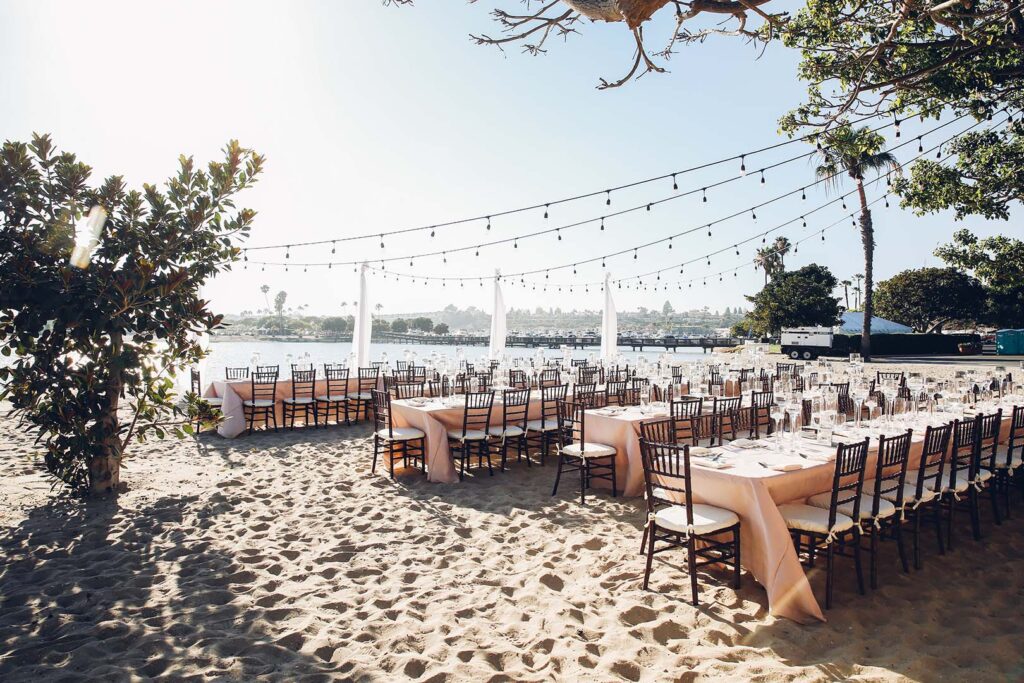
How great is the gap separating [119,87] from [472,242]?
893cm

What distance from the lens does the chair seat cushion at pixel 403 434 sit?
6.07 metres

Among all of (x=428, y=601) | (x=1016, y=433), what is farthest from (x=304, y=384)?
(x=1016, y=433)

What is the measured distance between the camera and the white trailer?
29625mm

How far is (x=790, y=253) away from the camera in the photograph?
16.8 meters

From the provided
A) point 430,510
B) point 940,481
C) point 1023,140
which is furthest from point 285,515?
point 1023,140

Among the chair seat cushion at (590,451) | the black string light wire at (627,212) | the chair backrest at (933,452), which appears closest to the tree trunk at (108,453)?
the chair seat cushion at (590,451)

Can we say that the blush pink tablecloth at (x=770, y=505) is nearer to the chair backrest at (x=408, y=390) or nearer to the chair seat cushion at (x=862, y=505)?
the chair seat cushion at (x=862, y=505)

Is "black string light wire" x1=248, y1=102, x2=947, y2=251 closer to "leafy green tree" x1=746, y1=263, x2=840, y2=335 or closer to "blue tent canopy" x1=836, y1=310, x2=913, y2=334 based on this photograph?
"blue tent canopy" x1=836, y1=310, x2=913, y2=334

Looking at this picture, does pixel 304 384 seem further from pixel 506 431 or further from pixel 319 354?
pixel 319 354

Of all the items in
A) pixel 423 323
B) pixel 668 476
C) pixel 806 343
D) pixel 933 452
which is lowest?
pixel 668 476

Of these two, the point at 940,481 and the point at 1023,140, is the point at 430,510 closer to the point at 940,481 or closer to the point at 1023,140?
the point at 940,481

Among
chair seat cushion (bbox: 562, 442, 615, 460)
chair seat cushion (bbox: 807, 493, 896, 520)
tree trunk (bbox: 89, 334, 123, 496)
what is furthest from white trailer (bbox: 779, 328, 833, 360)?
tree trunk (bbox: 89, 334, 123, 496)

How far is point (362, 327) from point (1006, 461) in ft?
31.4

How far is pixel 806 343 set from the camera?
30000 millimetres
